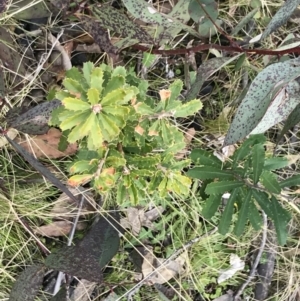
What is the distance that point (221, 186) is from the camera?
1.04 metres

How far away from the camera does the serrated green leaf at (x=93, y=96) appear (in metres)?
0.74

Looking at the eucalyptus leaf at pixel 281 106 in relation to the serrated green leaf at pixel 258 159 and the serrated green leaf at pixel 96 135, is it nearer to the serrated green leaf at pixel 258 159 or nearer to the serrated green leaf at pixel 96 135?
Result: the serrated green leaf at pixel 258 159

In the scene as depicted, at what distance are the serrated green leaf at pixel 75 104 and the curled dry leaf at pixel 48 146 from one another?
485 mm

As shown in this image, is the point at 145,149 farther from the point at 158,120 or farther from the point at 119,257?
the point at 119,257

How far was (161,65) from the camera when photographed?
4.42 ft

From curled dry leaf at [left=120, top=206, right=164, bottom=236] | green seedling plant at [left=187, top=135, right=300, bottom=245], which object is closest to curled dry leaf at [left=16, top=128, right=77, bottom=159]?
curled dry leaf at [left=120, top=206, right=164, bottom=236]

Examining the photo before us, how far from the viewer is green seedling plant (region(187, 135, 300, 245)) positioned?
103 centimetres

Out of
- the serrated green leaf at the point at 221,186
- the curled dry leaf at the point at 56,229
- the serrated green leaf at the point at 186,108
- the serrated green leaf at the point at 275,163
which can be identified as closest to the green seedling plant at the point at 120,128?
the serrated green leaf at the point at 186,108

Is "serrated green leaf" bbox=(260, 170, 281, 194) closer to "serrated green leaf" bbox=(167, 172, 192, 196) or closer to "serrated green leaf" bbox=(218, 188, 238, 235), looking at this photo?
"serrated green leaf" bbox=(218, 188, 238, 235)

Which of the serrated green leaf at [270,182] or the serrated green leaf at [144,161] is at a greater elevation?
the serrated green leaf at [144,161]

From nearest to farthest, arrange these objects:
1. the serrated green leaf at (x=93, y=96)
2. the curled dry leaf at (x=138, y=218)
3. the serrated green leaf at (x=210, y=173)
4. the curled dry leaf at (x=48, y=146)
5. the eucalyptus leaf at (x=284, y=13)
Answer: the serrated green leaf at (x=93, y=96), the eucalyptus leaf at (x=284, y=13), the serrated green leaf at (x=210, y=173), the curled dry leaf at (x=48, y=146), the curled dry leaf at (x=138, y=218)

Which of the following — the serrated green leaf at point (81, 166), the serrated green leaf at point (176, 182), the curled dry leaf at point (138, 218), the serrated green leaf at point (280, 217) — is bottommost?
the curled dry leaf at point (138, 218)

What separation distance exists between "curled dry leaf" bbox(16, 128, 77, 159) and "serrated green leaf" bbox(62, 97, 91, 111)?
1.59ft

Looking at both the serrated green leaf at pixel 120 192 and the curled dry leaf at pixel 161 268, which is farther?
the curled dry leaf at pixel 161 268
